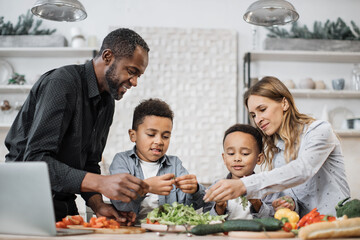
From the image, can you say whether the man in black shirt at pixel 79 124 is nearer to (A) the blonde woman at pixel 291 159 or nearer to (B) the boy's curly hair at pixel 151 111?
(B) the boy's curly hair at pixel 151 111

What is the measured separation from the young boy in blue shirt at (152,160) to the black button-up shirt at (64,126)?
0.57 feet

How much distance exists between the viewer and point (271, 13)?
8.84ft

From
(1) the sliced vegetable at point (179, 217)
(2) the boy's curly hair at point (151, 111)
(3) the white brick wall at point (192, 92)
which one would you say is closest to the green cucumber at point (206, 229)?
(1) the sliced vegetable at point (179, 217)

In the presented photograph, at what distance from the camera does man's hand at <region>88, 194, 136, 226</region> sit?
162 cm

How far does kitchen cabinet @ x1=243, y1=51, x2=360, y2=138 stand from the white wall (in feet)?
0.79

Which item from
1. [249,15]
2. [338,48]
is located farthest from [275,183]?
[338,48]

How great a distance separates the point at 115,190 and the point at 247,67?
124 inches

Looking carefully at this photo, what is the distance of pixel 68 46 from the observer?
432cm

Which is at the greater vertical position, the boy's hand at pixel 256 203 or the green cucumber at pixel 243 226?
the green cucumber at pixel 243 226

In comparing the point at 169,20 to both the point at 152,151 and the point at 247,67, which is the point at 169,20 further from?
the point at 152,151

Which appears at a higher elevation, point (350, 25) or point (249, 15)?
point (350, 25)

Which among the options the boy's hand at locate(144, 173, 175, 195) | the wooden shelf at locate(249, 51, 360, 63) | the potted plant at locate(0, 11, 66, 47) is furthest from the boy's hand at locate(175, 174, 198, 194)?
the potted plant at locate(0, 11, 66, 47)

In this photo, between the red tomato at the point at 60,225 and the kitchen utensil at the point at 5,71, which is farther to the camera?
the kitchen utensil at the point at 5,71

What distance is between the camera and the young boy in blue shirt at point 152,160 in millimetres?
1906
